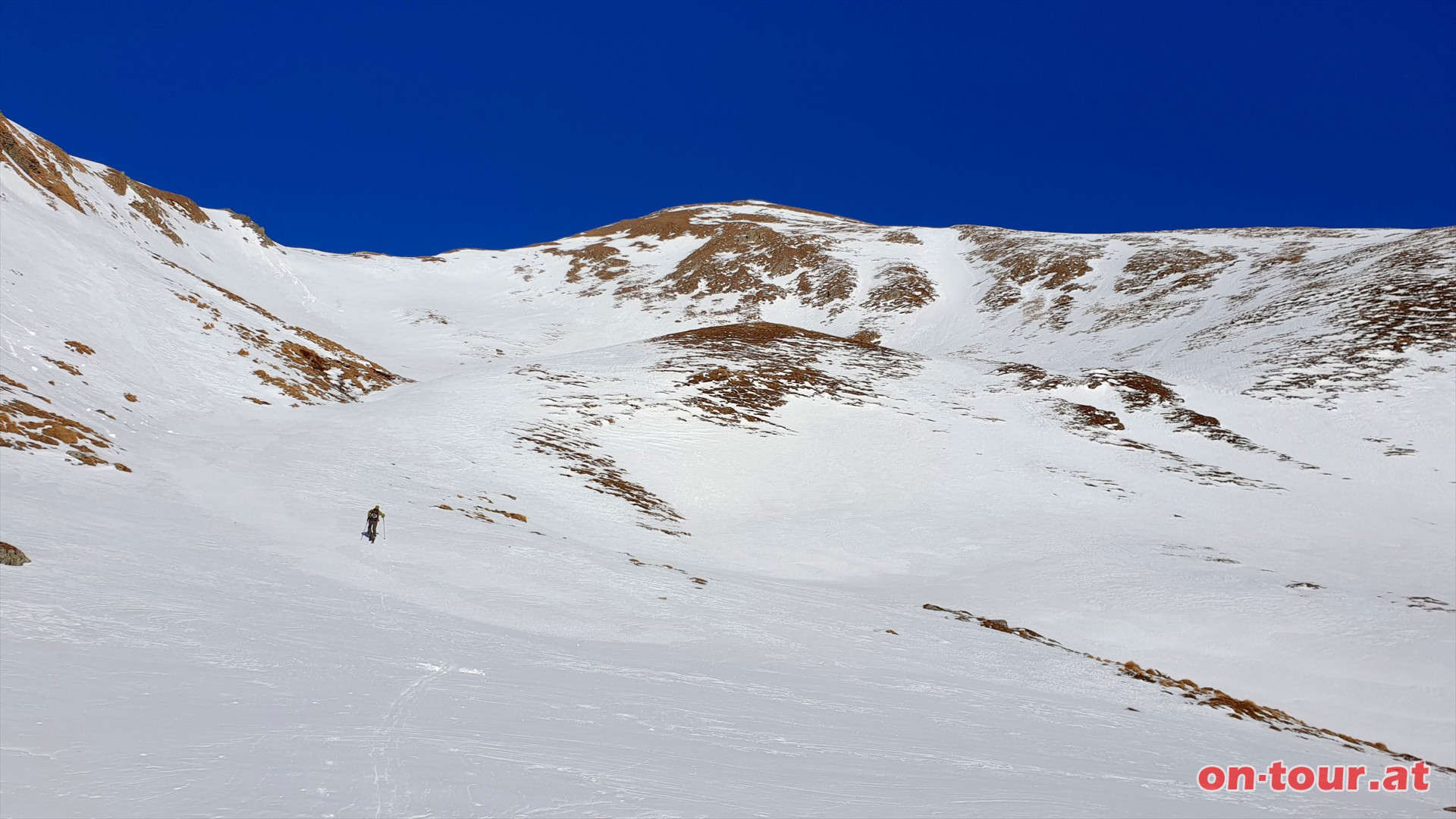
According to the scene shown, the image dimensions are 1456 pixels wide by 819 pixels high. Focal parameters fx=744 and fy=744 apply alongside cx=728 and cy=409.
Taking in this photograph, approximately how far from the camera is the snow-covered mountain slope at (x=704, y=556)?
5.58 metres

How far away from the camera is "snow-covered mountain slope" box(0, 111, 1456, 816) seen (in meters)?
5.58

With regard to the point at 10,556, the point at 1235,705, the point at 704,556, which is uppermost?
the point at 704,556

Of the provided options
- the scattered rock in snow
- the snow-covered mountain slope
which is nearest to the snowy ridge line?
the snow-covered mountain slope

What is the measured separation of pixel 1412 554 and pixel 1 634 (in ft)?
92.2

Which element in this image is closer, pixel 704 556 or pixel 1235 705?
pixel 1235 705

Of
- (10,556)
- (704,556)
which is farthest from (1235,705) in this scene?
(10,556)

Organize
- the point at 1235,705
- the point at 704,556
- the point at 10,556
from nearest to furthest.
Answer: the point at 10,556
the point at 1235,705
the point at 704,556

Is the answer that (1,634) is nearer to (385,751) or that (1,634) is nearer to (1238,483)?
(385,751)

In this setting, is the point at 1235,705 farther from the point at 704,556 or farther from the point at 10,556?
the point at 10,556

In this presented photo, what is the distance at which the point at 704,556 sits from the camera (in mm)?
18484

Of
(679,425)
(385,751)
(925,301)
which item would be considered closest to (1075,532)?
(679,425)

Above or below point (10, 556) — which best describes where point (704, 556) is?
above

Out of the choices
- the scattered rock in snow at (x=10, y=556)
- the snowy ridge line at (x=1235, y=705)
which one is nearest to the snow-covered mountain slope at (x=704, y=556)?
the snowy ridge line at (x=1235, y=705)

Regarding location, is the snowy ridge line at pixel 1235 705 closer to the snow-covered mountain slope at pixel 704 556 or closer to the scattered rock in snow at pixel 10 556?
the snow-covered mountain slope at pixel 704 556
